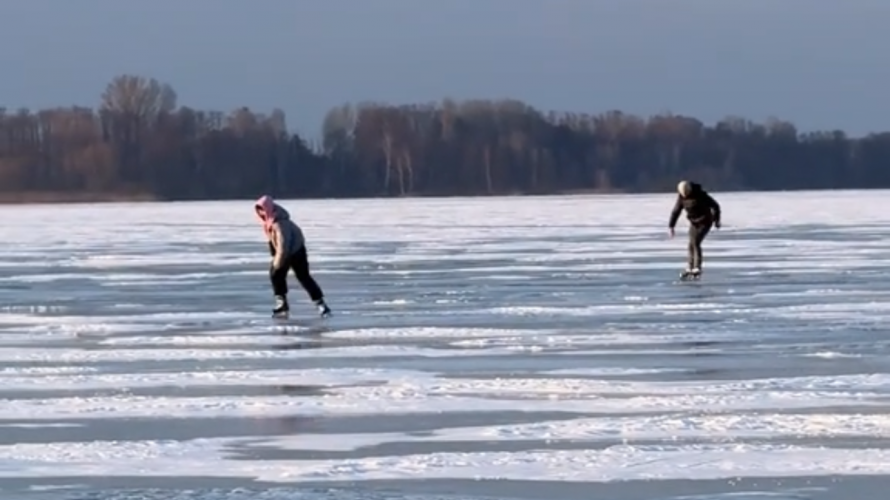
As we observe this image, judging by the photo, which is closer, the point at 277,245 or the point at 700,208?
the point at 277,245

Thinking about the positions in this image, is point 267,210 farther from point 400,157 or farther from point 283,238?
point 400,157

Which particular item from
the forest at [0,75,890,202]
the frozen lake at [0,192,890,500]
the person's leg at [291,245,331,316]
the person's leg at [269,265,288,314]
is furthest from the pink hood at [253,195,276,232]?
the forest at [0,75,890,202]

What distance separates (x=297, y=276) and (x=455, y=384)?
19.2ft

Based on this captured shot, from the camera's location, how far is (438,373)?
10695 millimetres

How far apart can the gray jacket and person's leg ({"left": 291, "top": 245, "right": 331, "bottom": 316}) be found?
71mm

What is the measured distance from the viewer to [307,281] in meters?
15.6

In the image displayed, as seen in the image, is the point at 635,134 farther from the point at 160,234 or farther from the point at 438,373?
the point at 438,373

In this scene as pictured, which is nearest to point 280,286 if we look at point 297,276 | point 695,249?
point 297,276

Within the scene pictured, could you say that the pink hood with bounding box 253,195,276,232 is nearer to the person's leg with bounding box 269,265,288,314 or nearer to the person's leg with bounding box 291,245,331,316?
the person's leg with bounding box 291,245,331,316

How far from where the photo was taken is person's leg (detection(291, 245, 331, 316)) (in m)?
15.5

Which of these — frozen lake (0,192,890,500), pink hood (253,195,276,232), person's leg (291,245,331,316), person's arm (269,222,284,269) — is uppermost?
pink hood (253,195,276,232)

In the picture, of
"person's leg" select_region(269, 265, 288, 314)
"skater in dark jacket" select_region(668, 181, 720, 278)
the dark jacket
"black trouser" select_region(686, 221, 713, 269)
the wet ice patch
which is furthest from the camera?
the dark jacket

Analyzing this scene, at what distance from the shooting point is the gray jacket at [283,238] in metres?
15.8

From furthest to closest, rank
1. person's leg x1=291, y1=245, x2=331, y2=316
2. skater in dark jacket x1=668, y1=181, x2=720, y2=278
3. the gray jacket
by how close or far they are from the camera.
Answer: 1. skater in dark jacket x1=668, y1=181, x2=720, y2=278
2. the gray jacket
3. person's leg x1=291, y1=245, x2=331, y2=316
